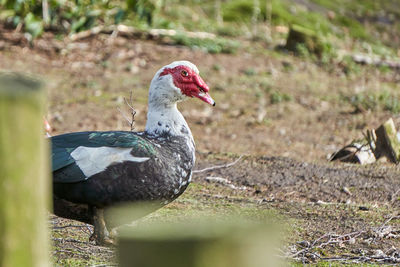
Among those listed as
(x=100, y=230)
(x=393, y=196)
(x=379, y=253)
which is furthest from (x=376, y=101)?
(x=100, y=230)

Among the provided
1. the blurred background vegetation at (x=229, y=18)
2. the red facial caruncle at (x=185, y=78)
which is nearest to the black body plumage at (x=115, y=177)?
the red facial caruncle at (x=185, y=78)

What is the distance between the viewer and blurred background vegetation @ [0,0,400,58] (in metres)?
10.2

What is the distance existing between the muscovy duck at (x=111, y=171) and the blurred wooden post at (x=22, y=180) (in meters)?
2.02

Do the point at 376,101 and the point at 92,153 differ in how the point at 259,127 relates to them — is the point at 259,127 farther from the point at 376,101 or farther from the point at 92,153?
the point at 92,153

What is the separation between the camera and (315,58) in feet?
35.8

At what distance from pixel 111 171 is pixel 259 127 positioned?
15.0ft

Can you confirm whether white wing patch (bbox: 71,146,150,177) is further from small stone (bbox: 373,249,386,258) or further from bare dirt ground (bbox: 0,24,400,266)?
small stone (bbox: 373,249,386,258)

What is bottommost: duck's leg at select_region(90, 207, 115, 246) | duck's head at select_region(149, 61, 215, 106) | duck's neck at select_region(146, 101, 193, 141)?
duck's leg at select_region(90, 207, 115, 246)

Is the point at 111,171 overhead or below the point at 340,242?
overhead

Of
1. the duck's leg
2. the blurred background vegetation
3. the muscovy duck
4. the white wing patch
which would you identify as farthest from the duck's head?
the blurred background vegetation

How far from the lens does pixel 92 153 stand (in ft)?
12.0

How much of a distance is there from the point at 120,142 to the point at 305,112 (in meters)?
5.26

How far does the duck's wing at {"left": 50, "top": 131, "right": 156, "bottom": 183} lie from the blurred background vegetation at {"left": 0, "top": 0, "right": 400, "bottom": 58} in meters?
6.57

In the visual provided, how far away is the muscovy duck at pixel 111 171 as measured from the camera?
3607 millimetres
